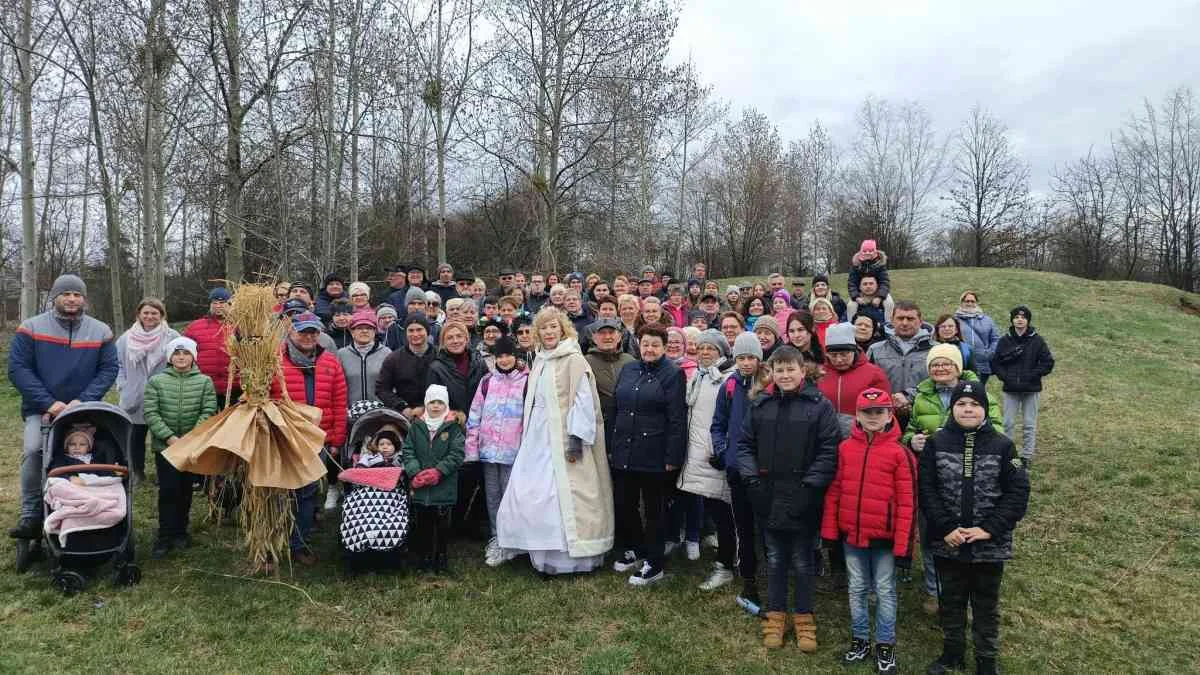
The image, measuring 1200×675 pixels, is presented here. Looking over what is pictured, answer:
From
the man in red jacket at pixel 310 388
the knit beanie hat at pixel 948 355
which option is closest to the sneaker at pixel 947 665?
the knit beanie hat at pixel 948 355

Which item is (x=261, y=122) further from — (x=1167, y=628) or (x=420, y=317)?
(x=1167, y=628)

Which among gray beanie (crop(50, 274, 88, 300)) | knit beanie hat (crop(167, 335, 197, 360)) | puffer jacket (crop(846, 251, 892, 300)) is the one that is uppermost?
puffer jacket (crop(846, 251, 892, 300))

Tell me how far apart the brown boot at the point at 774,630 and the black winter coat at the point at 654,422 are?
1.22 m

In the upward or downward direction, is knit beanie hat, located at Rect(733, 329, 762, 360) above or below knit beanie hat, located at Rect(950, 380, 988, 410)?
above

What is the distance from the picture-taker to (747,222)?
32312mm

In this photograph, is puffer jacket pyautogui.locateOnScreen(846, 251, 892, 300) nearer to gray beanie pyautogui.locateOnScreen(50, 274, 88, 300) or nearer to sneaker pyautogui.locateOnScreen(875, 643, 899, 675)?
sneaker pyautogui.locateOnScreen(875, 643, 899, 675)

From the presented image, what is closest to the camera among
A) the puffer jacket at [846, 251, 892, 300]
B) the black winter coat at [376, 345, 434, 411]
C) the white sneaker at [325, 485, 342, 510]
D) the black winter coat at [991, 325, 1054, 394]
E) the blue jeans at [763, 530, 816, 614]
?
the blue jeans at [763, 530, 816, 614]

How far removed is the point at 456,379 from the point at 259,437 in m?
1.57

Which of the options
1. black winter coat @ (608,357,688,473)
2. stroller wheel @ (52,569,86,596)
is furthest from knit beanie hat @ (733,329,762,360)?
stroller wheel @ (52,569,86,596)

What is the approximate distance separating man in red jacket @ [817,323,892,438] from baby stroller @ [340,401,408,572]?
3.25 meters

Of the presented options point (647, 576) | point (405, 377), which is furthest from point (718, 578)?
point (405, 377)

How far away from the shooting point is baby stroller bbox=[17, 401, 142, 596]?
14.8 feet

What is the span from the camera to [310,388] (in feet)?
17.5

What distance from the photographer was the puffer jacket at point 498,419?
17.6 ft
